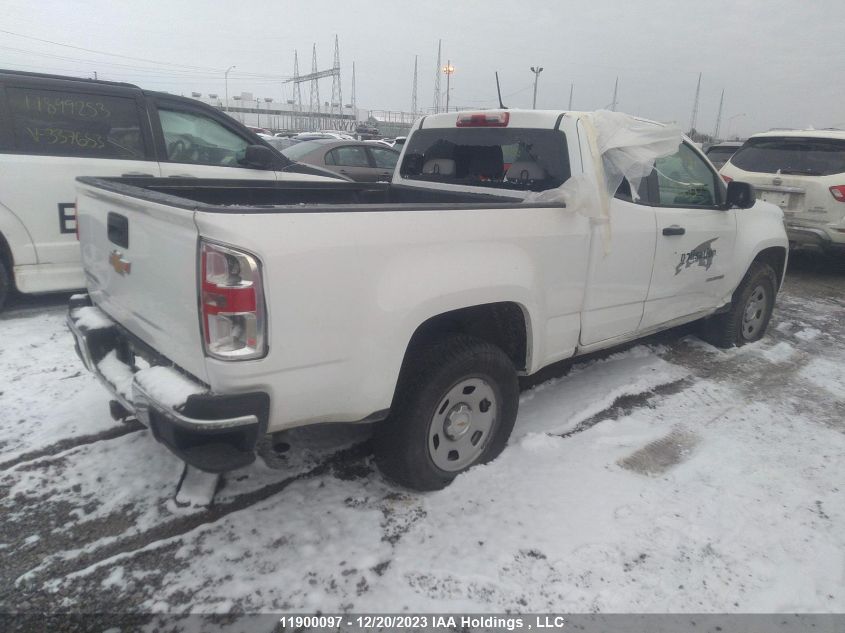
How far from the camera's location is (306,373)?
86.7 inches

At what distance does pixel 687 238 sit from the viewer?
402cm

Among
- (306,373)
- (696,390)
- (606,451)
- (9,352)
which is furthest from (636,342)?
(9,352)

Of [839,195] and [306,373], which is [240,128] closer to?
[306,373]

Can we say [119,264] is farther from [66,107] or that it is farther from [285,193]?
[66,107]

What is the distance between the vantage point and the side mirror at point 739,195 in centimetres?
420

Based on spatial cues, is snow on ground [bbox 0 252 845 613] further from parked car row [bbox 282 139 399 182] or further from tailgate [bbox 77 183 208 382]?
parked car row [bbox 282 139 399 182]

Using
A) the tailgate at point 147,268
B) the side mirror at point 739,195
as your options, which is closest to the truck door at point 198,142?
the tailgate at point 147,268

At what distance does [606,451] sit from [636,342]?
212 centimetres

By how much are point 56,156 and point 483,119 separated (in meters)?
3.46

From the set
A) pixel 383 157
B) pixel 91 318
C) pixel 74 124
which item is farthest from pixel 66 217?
pixel 383 157

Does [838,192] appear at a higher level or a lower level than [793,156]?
lower

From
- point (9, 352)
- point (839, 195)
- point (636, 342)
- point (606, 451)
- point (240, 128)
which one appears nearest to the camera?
point (606, 451)

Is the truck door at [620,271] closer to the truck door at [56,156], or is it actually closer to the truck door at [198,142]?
the truck door at [198,142]

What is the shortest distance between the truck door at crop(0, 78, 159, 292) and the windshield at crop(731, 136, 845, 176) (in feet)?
25.3
